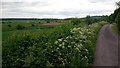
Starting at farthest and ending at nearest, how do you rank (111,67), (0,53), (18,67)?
(111,67) → (0,53) → (18,67)

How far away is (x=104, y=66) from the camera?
1227 cm

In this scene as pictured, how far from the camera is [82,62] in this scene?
37.7 feet

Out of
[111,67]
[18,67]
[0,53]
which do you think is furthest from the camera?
[111,67]

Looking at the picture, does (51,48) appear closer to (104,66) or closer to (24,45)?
(24,45)

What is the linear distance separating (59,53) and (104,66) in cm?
243

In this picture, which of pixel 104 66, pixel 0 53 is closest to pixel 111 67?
pixel 104 66

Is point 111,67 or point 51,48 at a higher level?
point 51,48

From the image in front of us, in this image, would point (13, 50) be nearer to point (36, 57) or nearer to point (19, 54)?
point (19, 54)

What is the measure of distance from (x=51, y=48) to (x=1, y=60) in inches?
83.7

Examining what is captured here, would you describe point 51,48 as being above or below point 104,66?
above

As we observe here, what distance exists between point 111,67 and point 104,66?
0.32m

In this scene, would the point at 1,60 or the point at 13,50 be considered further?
the point at 13,50

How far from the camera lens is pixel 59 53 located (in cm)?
1107

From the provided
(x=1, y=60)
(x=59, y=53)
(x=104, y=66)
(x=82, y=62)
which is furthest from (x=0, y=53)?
(x=104, y=66)
